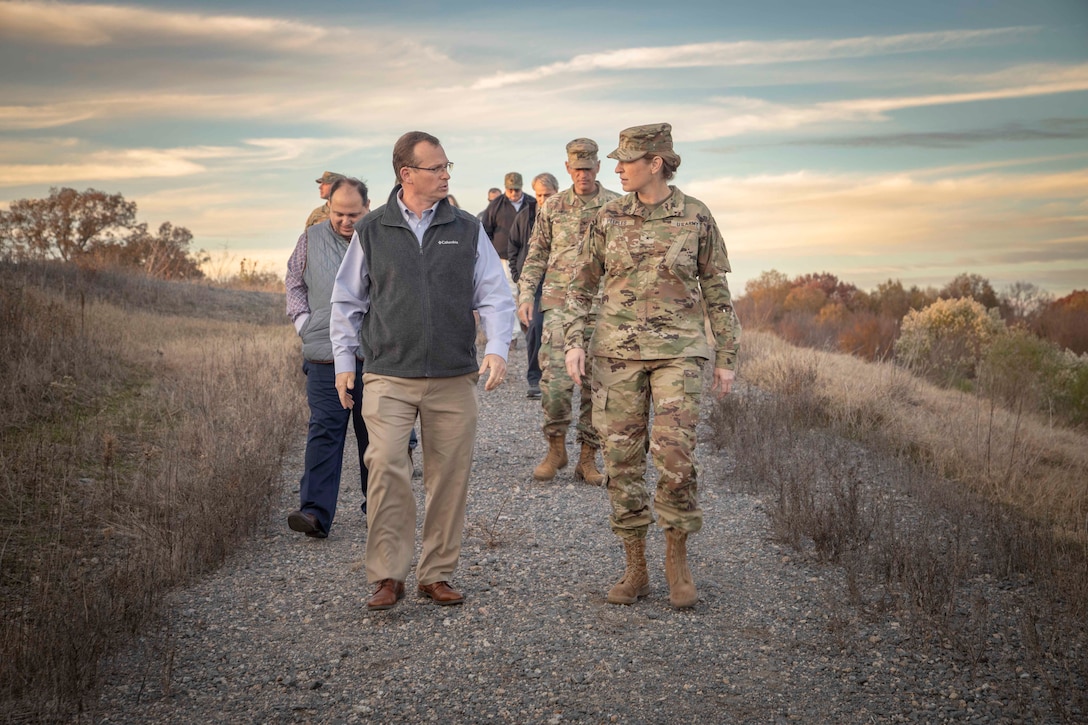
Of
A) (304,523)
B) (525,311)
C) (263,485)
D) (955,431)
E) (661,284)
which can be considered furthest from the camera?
(955,431)

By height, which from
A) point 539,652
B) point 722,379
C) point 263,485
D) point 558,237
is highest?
point 558,237

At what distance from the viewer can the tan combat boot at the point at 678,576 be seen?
196 inches

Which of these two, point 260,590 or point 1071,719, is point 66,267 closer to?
point 260,590

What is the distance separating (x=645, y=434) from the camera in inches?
196

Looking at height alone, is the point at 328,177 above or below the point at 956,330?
above

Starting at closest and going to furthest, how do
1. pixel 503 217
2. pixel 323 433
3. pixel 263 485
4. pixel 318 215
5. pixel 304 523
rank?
pixel 323 433
pixel 304 523
pixel 318 215
pixel 263 485
pixel 503 217

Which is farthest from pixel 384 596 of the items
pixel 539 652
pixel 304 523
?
pixel 304 523

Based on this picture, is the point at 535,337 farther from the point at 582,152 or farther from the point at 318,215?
the point at 318,215

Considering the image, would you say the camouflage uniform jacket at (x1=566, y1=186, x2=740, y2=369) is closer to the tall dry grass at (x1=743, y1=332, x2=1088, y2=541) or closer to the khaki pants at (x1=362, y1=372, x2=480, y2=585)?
the khaki pants at (x1=362, y1=372, x2=480, y2=585)

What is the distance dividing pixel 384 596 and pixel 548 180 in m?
6.08

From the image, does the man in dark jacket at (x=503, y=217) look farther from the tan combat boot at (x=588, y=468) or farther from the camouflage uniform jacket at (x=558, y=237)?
the tan combat boot at (x=588, y=468)

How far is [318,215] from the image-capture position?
22.3 feet

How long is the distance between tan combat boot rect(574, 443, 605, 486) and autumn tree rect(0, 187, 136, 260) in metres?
25.7

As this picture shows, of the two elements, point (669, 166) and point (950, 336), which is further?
point (950, 336)
